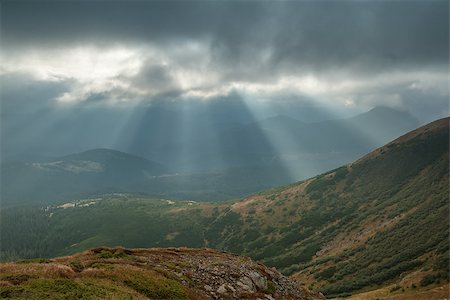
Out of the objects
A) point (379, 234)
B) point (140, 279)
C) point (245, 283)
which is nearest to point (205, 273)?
point (245, 283)

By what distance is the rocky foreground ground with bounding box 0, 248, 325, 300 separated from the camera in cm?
2183

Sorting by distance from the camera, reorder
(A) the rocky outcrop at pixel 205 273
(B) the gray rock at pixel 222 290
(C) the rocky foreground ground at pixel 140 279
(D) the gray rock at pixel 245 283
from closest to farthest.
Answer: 1. (C) the rocky foreground ground at pixel 140 279
2. (B) the gray rock at pixel 222 290
3. (A) the rocky outcrop at pixel 205 273
4. (D) the gray rock at pixel 245 283

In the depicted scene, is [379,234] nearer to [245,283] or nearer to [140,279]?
[245,283]

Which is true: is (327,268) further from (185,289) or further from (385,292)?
(185,289)

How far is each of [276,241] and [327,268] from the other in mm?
80907

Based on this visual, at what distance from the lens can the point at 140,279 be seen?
27.7 m

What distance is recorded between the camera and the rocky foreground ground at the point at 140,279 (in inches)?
859

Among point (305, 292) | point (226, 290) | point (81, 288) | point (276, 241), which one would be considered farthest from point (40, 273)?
point (276, 241)

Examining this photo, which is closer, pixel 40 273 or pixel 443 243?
pixel 40 273

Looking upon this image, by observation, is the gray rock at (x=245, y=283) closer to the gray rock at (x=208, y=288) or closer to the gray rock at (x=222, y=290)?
the gray rock at (x=222, y=290)

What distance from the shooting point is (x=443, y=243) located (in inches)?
3260

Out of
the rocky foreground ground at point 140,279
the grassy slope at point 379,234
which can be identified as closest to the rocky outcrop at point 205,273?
the rocky foreground ground at point 140,279

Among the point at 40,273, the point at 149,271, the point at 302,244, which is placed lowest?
the point at 302,244

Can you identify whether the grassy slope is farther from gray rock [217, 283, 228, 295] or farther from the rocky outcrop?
gray rock [217, 283, 228, 295]
